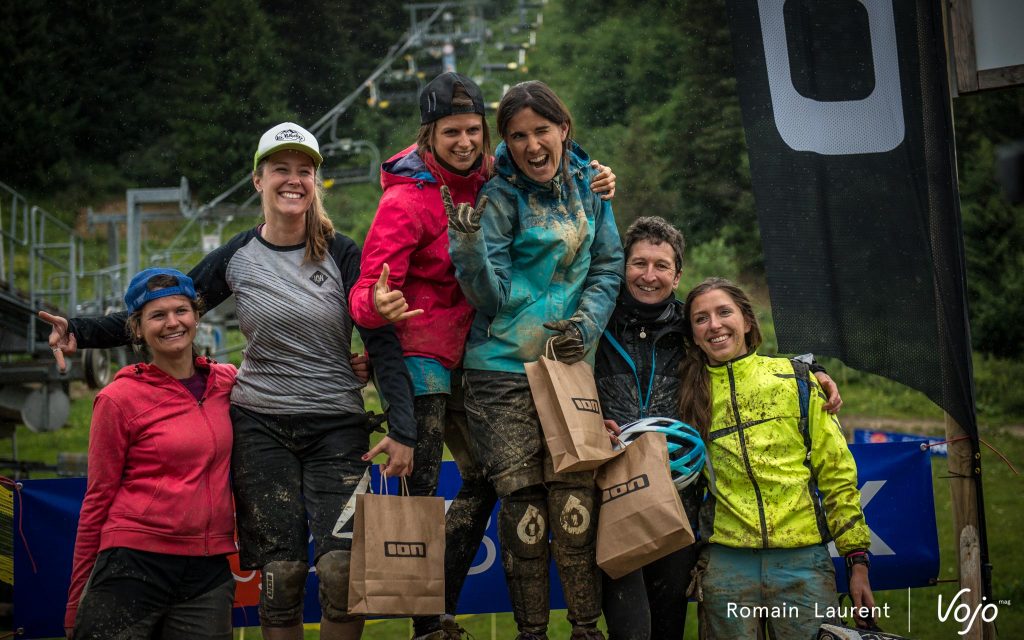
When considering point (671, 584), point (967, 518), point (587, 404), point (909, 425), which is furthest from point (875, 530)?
point (909, 425)

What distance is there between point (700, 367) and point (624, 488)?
707mm

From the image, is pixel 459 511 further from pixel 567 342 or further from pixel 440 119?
pixel 440 119

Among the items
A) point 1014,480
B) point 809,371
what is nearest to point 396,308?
point 809,371

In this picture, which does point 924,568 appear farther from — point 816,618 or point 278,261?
point 278,261

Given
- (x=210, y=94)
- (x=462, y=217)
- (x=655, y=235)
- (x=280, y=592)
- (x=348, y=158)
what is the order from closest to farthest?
(x=462, y=217) < (x=280, y=592) < (x=655, y=235) < (x=348, y=158) < (x=210, y=94)

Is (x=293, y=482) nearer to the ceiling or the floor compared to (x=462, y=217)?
nearer to the floor

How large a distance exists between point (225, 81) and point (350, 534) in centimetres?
2335

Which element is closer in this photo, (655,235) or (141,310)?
(141,310)

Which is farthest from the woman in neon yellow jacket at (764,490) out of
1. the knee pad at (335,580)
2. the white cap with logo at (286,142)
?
the white cap with logo at (286,142)

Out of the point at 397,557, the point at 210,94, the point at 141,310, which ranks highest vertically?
the point at 210,94

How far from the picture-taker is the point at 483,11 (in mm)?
26312

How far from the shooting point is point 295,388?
3475 millimetres

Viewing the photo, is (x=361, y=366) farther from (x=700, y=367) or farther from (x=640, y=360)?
(x=700, y=367)

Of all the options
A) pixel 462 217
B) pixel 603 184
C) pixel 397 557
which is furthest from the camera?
pixel 603 184
